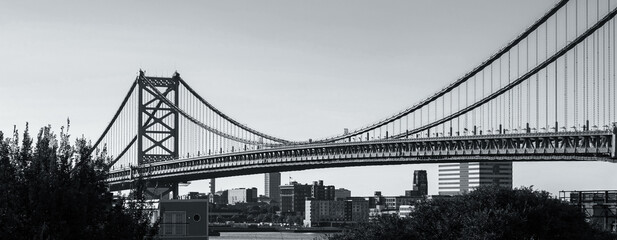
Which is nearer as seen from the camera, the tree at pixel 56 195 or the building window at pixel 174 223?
the tree at pixel 56 195

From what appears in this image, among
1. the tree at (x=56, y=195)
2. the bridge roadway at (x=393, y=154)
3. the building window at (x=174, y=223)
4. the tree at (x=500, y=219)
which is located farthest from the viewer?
the bridge roadway at (x=393, y=154)

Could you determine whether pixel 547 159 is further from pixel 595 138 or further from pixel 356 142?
pixel 356 142

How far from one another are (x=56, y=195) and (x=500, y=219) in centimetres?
2563

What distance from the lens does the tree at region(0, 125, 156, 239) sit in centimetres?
2297

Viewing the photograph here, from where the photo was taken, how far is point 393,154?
268ft

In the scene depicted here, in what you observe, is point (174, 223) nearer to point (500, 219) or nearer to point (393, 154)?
point (500, 219)

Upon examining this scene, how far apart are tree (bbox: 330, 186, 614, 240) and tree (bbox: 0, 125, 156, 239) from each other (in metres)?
22.6

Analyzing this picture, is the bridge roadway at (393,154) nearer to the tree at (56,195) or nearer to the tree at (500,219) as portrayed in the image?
the tree at (500,219)

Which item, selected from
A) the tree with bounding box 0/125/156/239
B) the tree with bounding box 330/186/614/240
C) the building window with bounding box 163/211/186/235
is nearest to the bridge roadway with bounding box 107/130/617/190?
the building window with bounding box 163/211/186/235

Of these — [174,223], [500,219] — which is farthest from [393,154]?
[500,219]

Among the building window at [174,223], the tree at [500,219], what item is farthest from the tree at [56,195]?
the building window at [174,223]

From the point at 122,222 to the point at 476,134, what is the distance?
5139 cm

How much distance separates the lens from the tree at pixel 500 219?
45781 mm

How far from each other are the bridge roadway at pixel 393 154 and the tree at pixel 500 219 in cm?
1147
